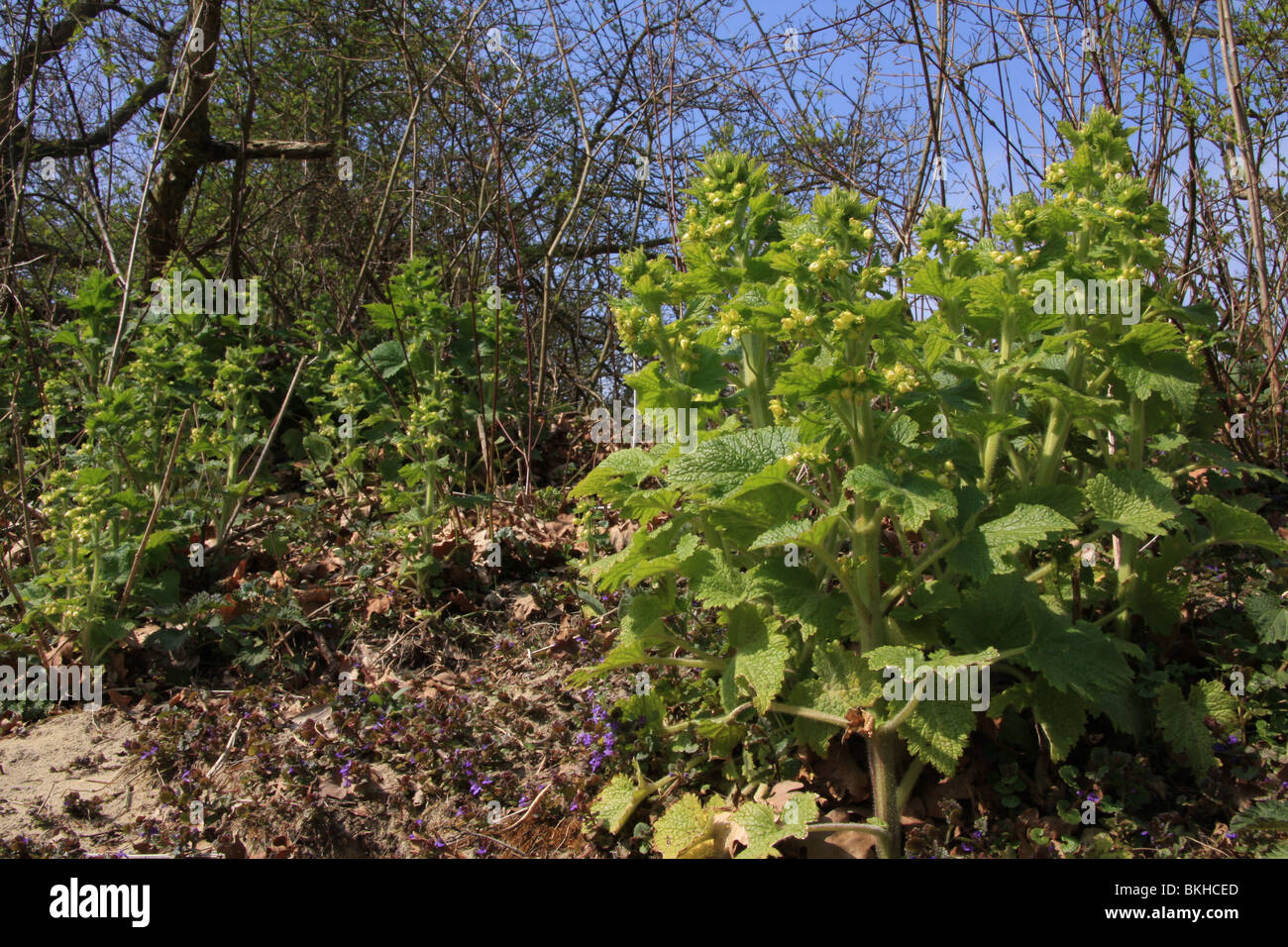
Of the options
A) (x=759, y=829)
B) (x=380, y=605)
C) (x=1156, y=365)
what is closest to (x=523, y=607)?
(x=380, y=605)

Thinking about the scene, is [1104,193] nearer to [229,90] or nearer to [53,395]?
[53,395]

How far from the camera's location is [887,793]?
2.09m

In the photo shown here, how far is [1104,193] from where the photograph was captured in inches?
95.7

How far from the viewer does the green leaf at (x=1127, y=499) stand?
84.7 inches

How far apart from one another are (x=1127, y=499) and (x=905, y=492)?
74cm

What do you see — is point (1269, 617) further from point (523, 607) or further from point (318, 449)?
point (318, 449)

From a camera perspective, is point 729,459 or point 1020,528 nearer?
point 1020,528

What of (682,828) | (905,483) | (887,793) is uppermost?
(905,483)

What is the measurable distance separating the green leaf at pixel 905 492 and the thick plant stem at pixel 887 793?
57 cm

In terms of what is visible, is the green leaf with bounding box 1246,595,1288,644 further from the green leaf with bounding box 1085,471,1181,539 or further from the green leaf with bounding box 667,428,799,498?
the green leaf with bounding box 667,428,799,498

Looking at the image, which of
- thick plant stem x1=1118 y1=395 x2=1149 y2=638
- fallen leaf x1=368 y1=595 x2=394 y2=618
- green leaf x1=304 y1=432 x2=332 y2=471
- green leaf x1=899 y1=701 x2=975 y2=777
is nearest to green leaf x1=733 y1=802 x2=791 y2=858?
green leaf x1=899 y1=701 x2=975 y2=777

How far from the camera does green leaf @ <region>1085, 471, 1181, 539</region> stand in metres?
2.15

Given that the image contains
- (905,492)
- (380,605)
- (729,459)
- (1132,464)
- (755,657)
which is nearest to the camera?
(905,492)

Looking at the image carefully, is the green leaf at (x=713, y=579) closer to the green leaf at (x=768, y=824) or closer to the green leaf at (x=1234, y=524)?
the green leaf at (x=768, y=824)
